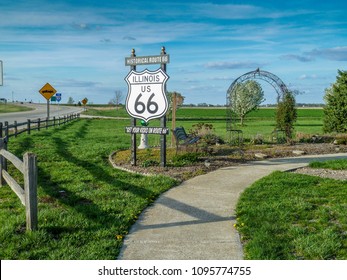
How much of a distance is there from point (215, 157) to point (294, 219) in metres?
6.23

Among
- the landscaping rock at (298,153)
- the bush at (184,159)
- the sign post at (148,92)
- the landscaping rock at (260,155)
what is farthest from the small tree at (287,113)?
the sign post at (148,92)

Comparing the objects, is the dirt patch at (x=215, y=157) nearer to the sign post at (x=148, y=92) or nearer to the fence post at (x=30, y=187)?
the sign post at (x=148, y=92)

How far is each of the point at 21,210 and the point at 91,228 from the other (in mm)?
1835

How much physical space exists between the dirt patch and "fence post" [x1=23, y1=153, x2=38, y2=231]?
420cm

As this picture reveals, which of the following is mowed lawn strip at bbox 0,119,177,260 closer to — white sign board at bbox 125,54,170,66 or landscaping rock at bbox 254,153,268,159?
white sign board at bbox 125,54,170,66

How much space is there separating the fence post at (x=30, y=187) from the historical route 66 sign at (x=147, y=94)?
539cm

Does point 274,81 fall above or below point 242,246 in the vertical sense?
above

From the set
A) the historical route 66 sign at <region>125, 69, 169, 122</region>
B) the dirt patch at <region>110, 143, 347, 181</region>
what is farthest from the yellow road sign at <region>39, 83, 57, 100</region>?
the historical route 66 sign at <region>125, 69, 169, 122</region>

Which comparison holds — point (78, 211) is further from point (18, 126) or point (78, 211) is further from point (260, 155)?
point (18, 126)

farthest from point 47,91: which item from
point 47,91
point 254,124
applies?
point 254,124
